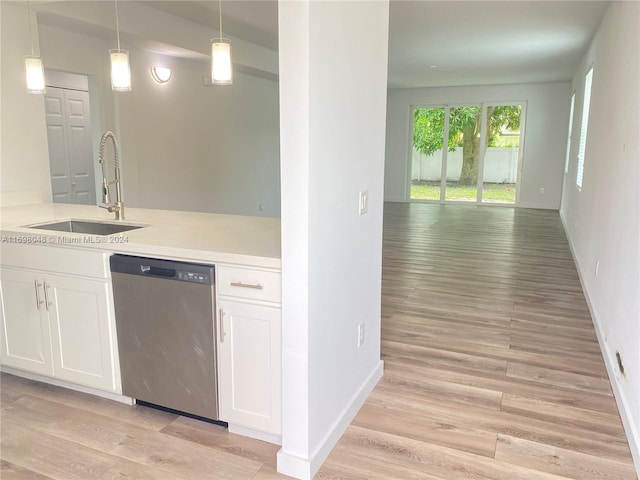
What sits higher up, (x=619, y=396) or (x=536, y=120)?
(x=536, y=120)

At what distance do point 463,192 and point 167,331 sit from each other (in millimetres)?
9591

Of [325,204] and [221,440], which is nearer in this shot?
[325,204]

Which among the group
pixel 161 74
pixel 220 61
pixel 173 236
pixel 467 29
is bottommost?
pixel 173 236

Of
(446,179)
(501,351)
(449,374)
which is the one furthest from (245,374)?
(446,179)

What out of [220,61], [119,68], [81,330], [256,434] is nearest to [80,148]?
[119,68]

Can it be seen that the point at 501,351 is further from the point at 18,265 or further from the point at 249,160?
the point at 249,160

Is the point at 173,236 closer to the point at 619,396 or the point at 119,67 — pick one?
the point at 119,67

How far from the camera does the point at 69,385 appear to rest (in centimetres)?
263

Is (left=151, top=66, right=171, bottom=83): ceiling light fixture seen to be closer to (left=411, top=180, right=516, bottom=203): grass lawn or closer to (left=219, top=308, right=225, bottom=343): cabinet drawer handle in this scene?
(left=219, top=308, right=225, bottom=343): cabinet drawer handle

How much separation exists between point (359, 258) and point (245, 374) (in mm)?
742

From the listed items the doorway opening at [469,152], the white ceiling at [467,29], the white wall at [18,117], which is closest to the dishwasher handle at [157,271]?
the white wall at [18,117]

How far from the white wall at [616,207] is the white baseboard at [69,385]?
2.35 m

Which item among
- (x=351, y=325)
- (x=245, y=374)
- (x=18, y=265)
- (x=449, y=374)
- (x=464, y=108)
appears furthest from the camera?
(x=464, y=108)

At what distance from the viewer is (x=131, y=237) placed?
236cm
